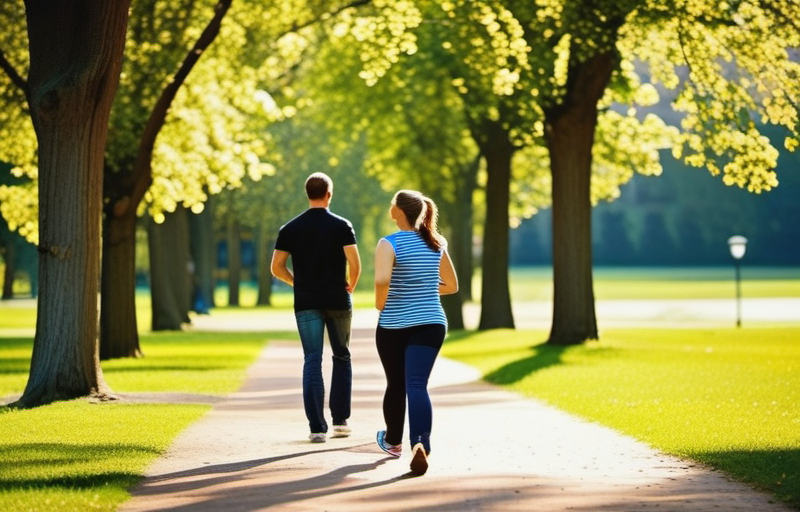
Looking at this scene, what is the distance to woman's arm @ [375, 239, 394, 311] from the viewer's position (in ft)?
30.5

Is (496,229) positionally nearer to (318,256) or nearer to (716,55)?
(716,55)

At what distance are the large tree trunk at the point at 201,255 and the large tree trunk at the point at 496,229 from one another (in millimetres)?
16442

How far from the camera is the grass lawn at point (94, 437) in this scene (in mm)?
8297

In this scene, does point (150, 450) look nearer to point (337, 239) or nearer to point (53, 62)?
point (337, 239)

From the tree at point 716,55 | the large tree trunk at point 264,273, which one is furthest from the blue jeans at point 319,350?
the large tree trunk at point 264,273

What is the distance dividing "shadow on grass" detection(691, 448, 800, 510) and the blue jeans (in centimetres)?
273

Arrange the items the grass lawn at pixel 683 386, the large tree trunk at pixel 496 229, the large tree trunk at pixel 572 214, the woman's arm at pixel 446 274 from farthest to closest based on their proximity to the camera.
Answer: the large tree trunk at pixel 496 229 → the large tree trunk at pixel 572 214 → the grass lawn at pixel 683 386 → the woman's arm at pixel 446 274

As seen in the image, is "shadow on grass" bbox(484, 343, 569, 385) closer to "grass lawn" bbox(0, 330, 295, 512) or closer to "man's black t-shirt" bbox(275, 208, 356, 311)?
"grass lawn" bbox(0, 330, 295, 512)

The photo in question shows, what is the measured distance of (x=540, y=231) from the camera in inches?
5320

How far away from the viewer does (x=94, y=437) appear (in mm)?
11234

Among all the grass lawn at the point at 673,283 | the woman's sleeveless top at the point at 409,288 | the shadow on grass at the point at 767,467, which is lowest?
the shadow on grass at the point at 767,467

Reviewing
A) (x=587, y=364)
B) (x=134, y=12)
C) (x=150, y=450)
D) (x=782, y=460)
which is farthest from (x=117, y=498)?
(x=134, y=12)

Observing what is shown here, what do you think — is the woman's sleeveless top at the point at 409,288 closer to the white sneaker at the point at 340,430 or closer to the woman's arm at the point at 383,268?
the woman's arm at the point at 383,268

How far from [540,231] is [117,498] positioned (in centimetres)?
12789
